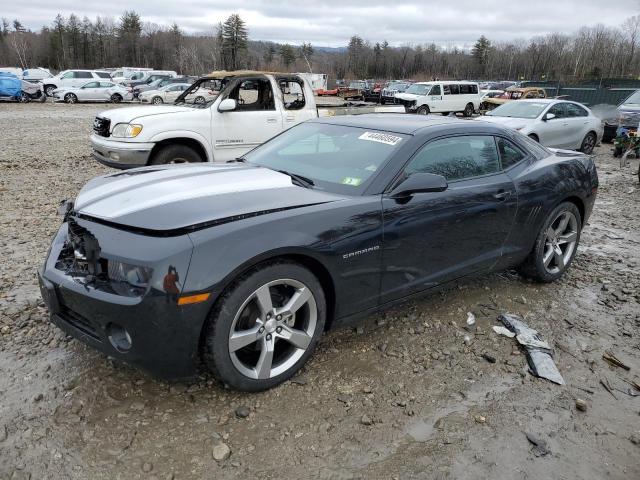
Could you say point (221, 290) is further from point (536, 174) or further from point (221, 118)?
point (221, 118)

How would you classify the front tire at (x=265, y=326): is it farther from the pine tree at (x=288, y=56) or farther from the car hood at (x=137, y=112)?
the pine tree at (x=288, y=56)

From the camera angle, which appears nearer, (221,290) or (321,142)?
(221,290)

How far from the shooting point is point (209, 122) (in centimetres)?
723

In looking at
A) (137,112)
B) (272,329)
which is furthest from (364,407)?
(137,112)

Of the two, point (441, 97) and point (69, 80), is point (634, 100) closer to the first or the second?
point (441, 97)

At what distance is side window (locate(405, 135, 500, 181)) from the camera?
11.1ft

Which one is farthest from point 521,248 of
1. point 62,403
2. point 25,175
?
point 25,175

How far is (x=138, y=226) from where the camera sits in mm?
2473

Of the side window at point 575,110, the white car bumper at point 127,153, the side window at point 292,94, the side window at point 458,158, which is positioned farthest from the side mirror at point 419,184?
the side window at point 575,110

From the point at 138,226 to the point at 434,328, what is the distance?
220cm

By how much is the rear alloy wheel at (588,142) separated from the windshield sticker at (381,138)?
11.3m

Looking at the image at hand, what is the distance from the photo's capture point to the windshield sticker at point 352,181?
124 inches

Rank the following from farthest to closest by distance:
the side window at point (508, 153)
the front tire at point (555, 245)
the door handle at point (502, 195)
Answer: the front tire at point (555, 245)
the side window at point (508, 153)
the door handle at point (502, 195)

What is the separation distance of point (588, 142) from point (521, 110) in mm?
2342
